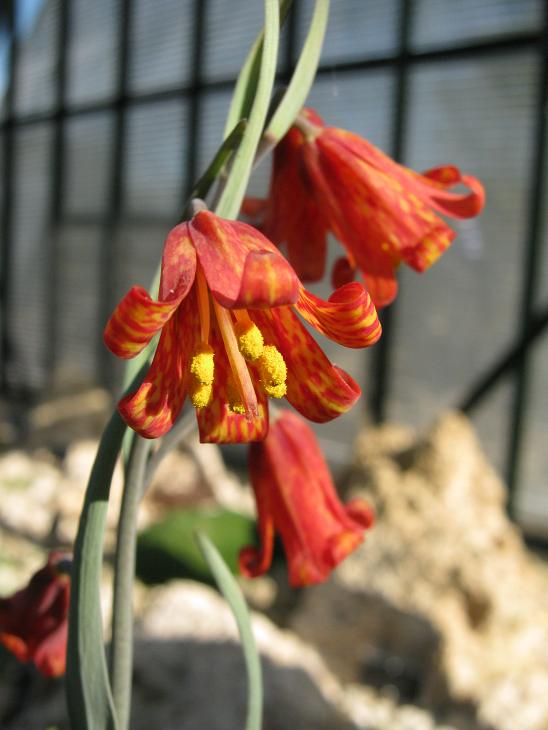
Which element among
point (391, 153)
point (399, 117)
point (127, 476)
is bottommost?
point (127, 476)

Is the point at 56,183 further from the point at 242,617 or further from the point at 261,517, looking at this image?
the point at 242,617

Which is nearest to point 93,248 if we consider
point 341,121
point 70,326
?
point 70,326

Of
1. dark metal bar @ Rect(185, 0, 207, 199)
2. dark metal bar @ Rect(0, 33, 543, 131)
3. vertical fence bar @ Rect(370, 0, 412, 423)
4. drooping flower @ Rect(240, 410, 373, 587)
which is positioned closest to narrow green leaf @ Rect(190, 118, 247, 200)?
drooping flower @ Rect(240, 410, 373, 587)

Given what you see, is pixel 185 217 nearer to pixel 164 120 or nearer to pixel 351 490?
pixel 351 490

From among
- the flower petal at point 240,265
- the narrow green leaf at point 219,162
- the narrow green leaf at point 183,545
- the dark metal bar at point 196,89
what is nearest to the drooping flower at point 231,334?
the flower petal at point 240,265

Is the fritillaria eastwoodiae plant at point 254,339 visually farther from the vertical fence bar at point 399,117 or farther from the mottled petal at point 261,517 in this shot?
the vertical fence bar at point 399,117

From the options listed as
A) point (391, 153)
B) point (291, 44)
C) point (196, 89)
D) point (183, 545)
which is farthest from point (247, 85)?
point (196, 89)

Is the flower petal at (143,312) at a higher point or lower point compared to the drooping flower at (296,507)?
higher
